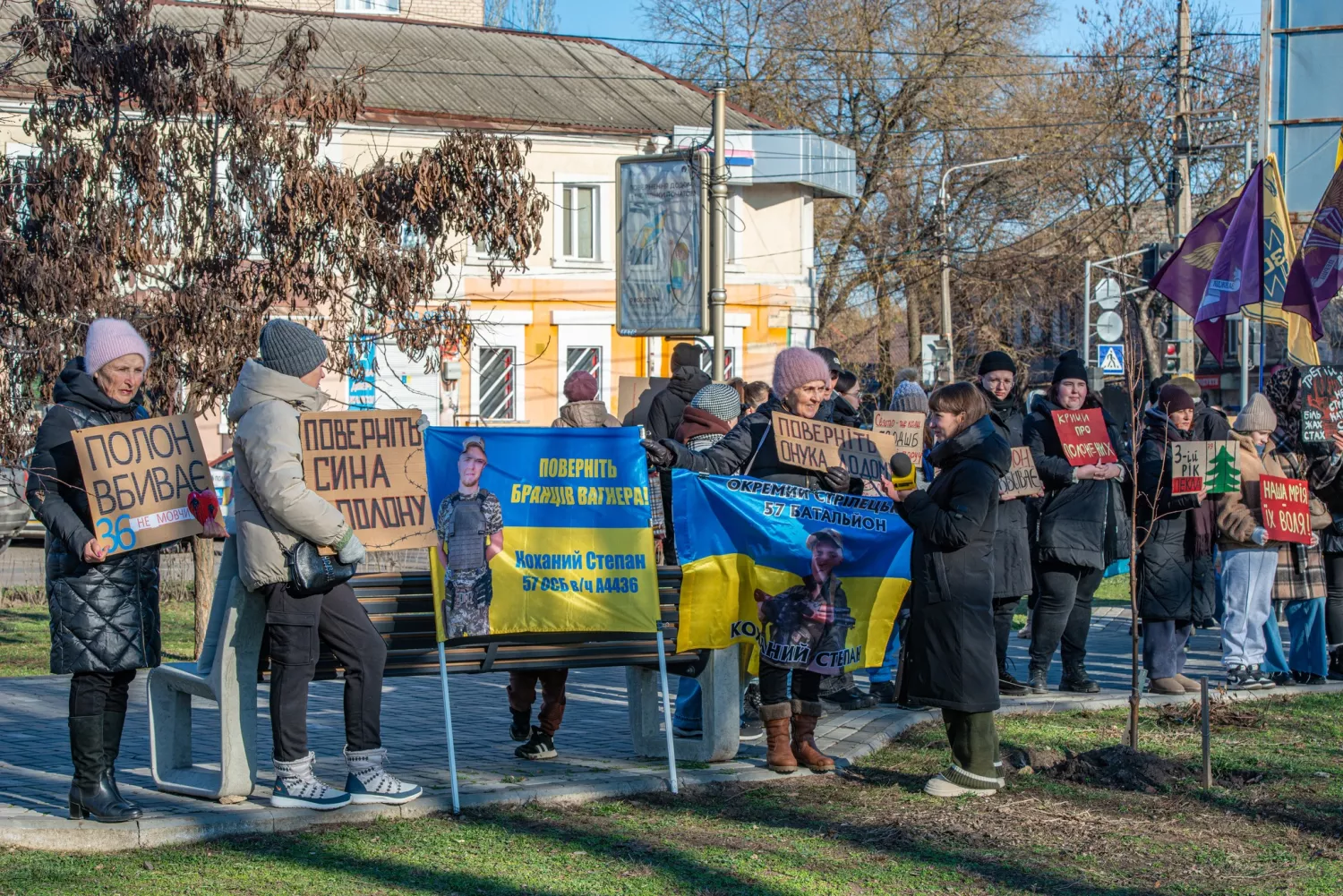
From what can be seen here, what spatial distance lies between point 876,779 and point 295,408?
3.10m

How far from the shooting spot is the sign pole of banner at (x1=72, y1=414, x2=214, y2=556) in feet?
19.9

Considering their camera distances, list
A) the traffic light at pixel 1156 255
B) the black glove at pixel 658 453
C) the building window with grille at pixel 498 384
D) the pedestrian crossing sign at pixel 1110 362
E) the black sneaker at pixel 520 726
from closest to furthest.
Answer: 1. the black glove at pixel 658 453
2. the black sneaker at pixel 520 726
3. the traffic light at pixel 1156 255
4. the pedestrian crossing sign at pixel 1110 362
5. the building window with grille at pixel 498 384

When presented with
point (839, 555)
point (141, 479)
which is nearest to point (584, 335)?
point (839, 555)

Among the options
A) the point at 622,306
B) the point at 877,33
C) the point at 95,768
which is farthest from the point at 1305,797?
the point at 877,33

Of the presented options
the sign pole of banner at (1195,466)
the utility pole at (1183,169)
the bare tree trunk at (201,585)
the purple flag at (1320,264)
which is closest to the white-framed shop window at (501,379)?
the utility pole at (1183,169)

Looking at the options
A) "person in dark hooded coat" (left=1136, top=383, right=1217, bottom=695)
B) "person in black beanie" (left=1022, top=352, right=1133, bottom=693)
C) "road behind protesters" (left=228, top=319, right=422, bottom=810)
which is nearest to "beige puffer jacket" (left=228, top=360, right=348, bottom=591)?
"road behind protesters" (left=228, top=319, right=422, bottom=810)

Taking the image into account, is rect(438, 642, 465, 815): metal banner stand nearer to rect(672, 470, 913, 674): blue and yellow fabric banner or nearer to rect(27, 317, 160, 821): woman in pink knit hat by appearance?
rect(672, 470, 913, 674): blue and yellow fabric banner

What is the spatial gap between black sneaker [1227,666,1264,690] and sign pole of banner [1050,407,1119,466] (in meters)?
1.68

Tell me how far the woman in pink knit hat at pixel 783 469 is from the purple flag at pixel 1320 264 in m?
7.98

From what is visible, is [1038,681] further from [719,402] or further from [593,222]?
[593,222]

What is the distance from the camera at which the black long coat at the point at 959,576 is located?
6.83 meters

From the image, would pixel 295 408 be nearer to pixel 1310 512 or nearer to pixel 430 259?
pixel 430 259

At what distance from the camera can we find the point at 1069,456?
9.64 metres

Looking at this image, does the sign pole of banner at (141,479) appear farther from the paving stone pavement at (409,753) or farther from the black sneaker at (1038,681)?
the black sneaker at (1038,681)
